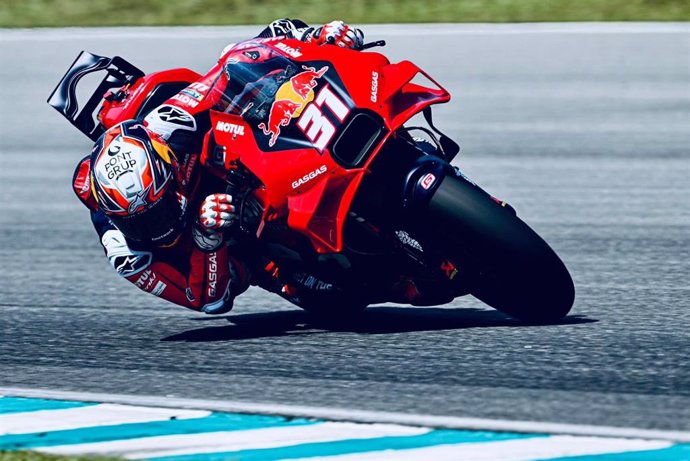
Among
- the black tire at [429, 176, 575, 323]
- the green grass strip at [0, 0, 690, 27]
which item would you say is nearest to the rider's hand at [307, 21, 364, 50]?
the black tire at [429, 176, 575, 323]

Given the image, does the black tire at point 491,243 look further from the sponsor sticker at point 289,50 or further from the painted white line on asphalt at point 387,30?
the painted white line on asphalt at point 387,30

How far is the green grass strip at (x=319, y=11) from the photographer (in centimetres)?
1199

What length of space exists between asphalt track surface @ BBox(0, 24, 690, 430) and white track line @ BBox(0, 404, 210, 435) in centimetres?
30

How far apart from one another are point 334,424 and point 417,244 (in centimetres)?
121

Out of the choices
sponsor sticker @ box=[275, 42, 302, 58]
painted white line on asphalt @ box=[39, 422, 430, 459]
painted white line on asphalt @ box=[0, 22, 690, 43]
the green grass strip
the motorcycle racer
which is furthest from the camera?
the green grass strip

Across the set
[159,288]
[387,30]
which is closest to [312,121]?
[159,288]

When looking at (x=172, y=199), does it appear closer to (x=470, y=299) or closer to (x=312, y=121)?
(x=312, y=121)

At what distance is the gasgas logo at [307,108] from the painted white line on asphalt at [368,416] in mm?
1124

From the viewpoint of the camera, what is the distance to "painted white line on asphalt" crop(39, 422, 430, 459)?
480 centimetres

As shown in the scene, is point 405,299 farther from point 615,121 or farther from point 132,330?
point 615,121

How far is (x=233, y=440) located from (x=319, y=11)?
896 cm

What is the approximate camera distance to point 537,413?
16.3 ft

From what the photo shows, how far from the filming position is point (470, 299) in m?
7.45

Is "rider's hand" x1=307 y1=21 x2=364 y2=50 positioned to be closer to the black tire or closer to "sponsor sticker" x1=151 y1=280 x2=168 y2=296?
the black tire
